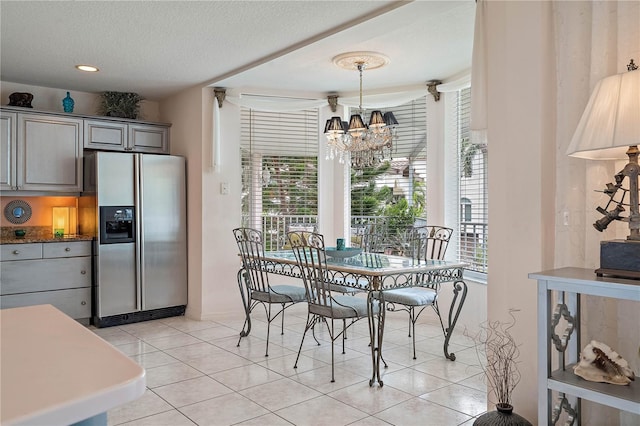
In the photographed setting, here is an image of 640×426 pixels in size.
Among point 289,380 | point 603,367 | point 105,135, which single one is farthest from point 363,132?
point 105,135

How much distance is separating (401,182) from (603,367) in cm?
349

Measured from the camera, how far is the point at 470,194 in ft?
14.7

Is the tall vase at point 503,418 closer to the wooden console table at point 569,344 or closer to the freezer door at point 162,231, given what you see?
the wooden console table at point 569,344

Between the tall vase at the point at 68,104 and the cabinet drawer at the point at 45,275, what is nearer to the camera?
the cabinet drawer at the point at 45,275

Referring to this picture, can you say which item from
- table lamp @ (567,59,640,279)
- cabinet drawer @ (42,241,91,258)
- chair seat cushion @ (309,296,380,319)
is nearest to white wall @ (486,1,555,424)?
table lamp @ (567,59,640,279)

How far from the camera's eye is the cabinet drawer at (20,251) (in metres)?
4.25

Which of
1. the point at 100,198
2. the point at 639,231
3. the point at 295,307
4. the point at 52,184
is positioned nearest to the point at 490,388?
the point at 639,231

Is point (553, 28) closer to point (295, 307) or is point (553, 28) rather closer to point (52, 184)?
point (295, 307)

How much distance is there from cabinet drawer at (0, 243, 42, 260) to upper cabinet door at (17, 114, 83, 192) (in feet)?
1.99

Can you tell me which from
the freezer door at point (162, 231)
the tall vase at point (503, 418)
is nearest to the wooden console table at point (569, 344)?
the tall vase at point (503, 418)

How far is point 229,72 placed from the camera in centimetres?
447

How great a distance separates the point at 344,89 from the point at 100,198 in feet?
9.24

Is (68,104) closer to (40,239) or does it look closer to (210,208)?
(40,239)

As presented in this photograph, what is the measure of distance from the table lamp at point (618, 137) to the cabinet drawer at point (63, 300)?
4.53 m
